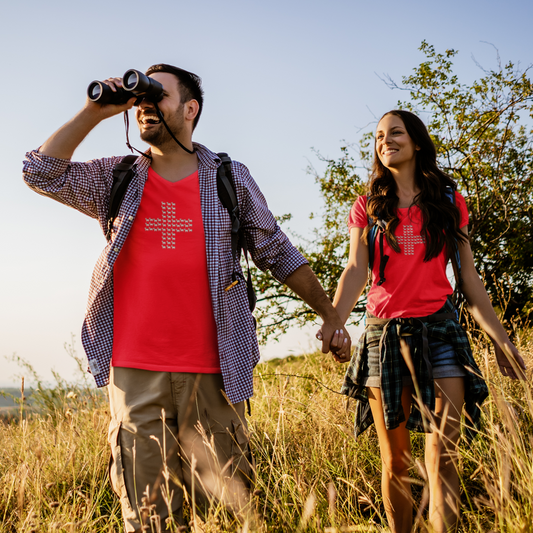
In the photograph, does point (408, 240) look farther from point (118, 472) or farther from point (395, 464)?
point (118, 472)

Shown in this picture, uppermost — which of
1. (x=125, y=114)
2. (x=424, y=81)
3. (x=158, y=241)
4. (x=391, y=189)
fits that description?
(x=424, y=81)

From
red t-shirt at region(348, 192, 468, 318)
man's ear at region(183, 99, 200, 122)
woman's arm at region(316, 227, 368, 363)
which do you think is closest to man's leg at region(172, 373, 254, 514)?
woman's arm at region(316, 227, 368, 363)

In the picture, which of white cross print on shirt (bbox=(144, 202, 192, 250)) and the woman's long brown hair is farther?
the woman's long brown hair

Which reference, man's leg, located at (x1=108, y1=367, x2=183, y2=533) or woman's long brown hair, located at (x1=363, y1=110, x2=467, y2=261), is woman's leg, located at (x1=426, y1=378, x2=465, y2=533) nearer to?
woman's long brown hair, located at (x1=363, y1=110, x2=467, y2=261)

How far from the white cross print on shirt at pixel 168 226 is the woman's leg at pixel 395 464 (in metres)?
1.30

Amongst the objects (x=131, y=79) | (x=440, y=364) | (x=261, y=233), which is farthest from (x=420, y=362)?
(x=131, y=79)

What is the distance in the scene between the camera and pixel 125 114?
290 cm

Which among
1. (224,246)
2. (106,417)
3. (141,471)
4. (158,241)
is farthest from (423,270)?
(106,417)

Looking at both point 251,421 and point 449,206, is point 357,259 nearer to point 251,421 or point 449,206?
point 449,206

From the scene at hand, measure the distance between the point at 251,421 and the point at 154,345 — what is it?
2.22 metres

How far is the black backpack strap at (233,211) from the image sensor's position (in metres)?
2.71

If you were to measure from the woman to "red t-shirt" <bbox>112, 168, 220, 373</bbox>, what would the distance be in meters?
0.83

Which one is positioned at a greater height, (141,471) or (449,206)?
(449,206)

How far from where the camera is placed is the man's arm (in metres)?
2.81
